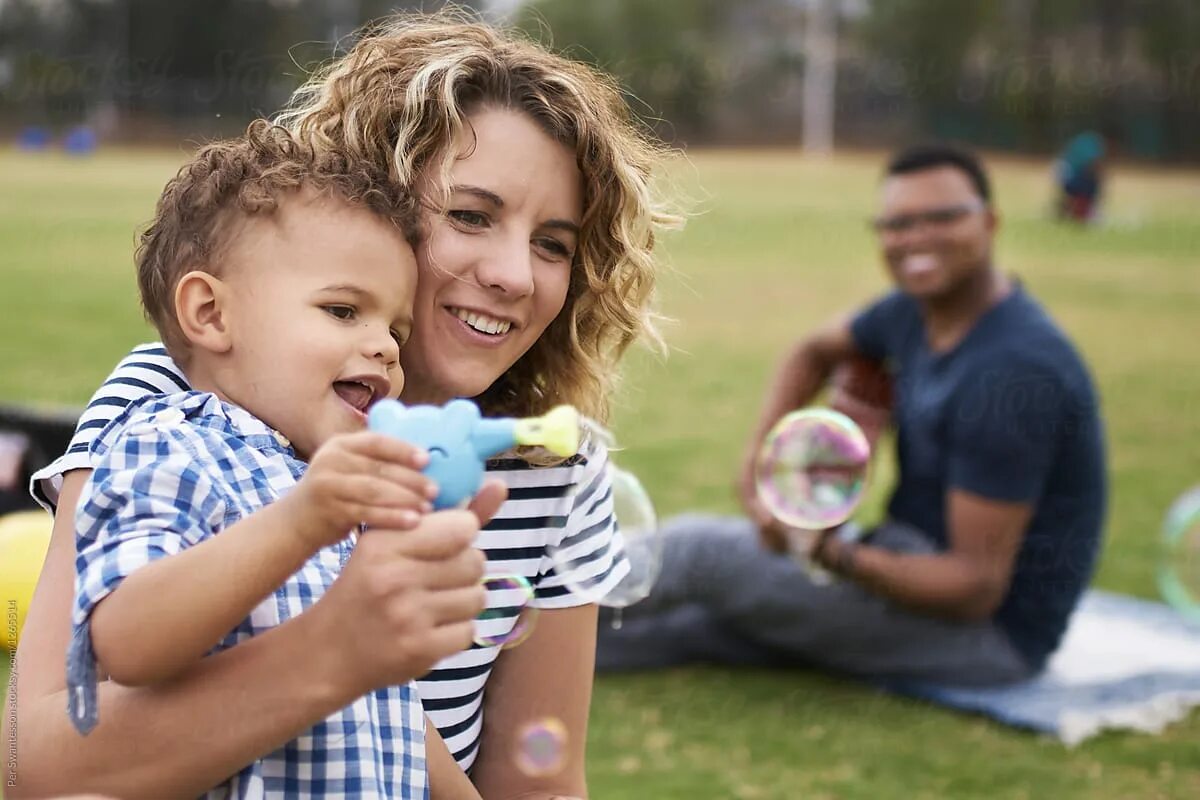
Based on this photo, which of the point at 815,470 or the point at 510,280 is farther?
the point at 815,470

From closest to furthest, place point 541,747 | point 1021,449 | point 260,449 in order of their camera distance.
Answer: point 260,449
point 541,747
point 1021,449

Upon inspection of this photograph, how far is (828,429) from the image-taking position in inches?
146

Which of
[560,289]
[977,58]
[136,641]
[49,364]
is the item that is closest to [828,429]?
[560,289]

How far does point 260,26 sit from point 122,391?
1506 inches

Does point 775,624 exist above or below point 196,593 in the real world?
below

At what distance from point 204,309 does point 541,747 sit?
0.79m

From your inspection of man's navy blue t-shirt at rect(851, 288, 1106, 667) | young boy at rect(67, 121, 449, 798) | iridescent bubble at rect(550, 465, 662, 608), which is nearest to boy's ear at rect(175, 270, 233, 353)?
young boy at rect(67, 121, 449, 798)

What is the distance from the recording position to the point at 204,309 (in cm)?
158

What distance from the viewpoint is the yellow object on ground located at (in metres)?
3.79

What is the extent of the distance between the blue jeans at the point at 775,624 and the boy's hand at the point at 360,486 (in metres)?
2.96

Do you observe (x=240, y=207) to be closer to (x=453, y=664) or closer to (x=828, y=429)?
(x=453, y=664)

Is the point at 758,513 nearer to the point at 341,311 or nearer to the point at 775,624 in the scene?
the point at 775,624

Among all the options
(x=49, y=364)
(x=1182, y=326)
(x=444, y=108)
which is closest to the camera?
(x=444, y=108)

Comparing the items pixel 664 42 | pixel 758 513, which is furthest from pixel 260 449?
pixel 664 42
